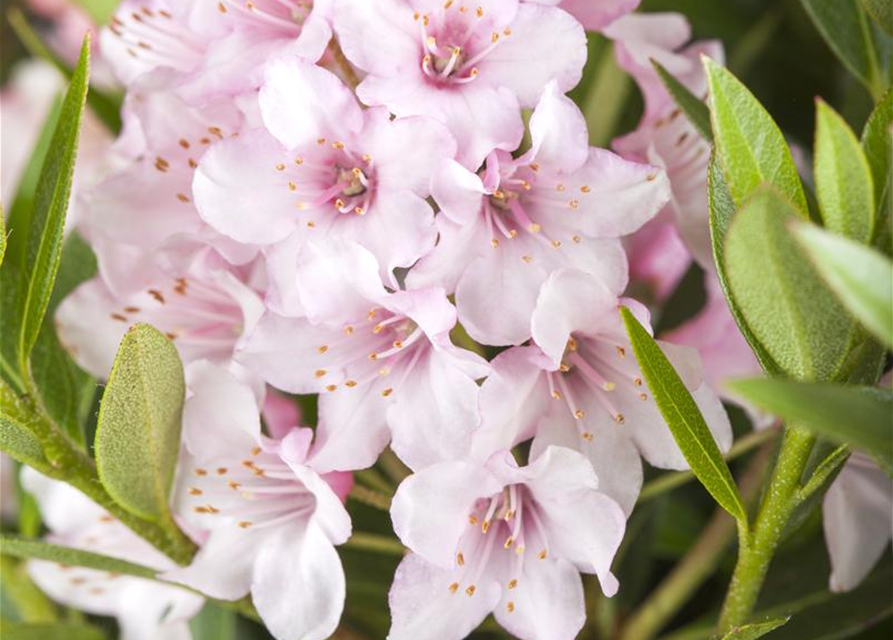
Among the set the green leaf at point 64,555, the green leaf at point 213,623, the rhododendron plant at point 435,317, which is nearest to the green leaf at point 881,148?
the rhododendron plant at point 435,317

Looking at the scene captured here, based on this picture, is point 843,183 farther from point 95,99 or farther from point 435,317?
point 95,99

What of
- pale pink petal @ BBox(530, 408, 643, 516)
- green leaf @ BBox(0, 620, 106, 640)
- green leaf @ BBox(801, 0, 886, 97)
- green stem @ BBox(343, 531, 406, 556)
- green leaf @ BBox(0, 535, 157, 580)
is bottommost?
green leaf @ BBox(0, 620, 106, 640)

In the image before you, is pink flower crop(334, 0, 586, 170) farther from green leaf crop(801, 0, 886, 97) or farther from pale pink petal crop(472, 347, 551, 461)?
green leaf crop(801, 0, 886, 97)

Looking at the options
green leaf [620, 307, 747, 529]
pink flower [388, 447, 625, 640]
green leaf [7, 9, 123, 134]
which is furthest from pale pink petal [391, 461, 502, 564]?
green leaf [7, 9, 123, 134]

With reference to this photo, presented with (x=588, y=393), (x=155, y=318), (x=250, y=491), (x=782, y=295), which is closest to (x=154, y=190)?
(x=155, y=318)

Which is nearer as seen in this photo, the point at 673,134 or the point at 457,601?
the point at 457,601

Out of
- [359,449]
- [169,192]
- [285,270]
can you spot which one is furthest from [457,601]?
[169,192]

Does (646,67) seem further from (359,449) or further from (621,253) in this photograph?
(359,449)
